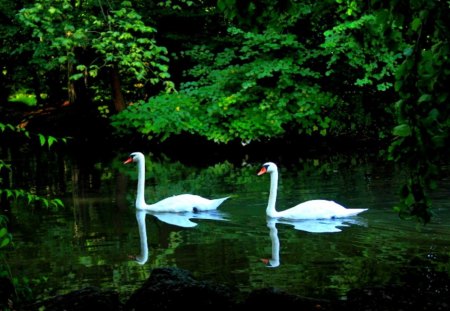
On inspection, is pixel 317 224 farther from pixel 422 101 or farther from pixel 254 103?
pixel 254 103

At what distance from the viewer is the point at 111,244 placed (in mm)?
10422

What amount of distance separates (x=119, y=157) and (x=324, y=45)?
22.1ft

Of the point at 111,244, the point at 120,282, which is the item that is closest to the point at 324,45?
the point at 111,244

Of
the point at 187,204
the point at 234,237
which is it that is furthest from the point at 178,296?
the point at 187,204

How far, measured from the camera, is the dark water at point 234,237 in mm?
8203

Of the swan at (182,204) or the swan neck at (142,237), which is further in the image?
the swan at (182,204)

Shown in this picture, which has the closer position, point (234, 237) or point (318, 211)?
point (234, 237)

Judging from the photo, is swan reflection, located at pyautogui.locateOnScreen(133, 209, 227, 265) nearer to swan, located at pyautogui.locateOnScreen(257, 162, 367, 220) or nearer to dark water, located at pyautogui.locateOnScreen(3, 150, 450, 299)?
dark water, located at pyautogui.locateOnScreen(3, 150, 450, 299)

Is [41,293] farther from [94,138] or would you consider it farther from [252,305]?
[94,138]

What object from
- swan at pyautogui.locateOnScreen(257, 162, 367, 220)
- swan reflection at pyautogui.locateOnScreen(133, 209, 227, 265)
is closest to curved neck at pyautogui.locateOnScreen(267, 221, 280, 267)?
swan at pyautogui.locateOnScreen(257, 162, 367, 220)

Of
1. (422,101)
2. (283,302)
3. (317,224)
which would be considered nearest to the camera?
(422,101)

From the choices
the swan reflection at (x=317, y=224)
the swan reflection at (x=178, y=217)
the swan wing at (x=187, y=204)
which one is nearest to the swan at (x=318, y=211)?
the swan reflection at (x=317, y=224)

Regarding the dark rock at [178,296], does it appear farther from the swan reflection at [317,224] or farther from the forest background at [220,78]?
the forest background at [220,78]

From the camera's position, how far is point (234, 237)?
10617 millimetres
